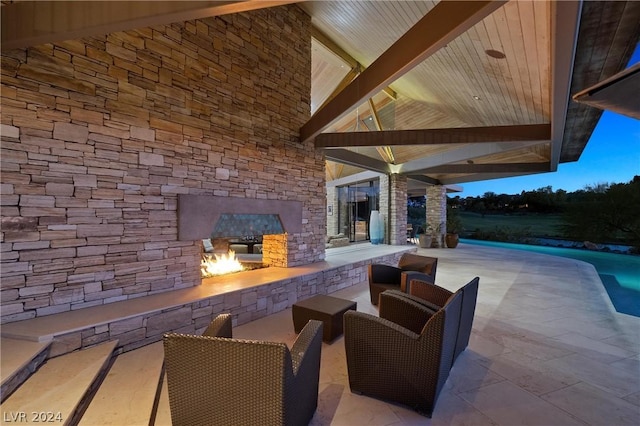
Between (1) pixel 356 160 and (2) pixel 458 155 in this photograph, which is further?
(1) pixel 356 160

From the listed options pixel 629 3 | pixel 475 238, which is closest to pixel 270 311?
pixel 629 3

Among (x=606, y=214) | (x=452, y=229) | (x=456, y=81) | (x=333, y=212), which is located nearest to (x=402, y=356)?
(x=456, y=81)

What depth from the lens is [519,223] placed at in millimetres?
18797

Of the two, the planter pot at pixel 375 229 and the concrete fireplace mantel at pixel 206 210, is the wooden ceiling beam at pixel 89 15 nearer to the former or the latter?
the concrete fireplace mantel at pixel 206 210

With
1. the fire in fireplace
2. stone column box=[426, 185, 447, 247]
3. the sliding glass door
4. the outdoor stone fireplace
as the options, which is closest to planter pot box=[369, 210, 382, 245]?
the sliding glass door

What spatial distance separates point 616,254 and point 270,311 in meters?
16.0

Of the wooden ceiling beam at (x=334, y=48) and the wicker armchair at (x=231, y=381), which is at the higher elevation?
the wooden ceiling beam at (x=334, y=48)

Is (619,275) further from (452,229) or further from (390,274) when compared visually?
(390,274)

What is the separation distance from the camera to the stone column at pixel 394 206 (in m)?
10.4

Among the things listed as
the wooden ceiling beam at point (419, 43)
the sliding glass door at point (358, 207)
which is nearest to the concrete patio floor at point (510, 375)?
the wooden ceiling beam at point (419, 43)

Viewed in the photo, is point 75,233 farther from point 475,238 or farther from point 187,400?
point 475,238

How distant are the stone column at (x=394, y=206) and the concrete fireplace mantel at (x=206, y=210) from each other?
6.18 m

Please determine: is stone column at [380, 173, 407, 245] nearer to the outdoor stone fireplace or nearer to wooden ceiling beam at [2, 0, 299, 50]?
the outdoor stone fireplace

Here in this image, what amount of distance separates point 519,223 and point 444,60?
60.9 ft
